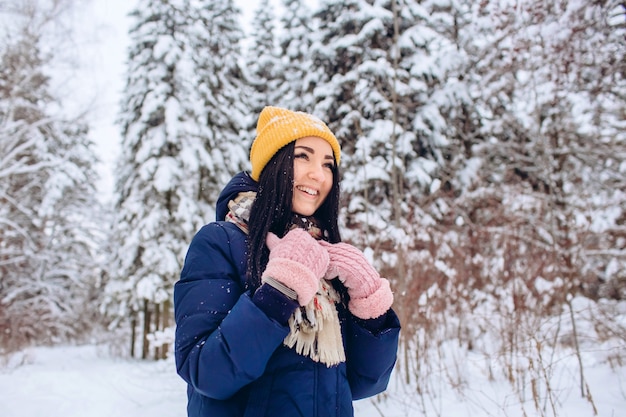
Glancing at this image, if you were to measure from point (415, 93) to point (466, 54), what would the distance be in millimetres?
2464

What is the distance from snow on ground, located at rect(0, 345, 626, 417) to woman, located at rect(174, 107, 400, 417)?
1593 millimetres

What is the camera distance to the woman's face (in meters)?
1.70

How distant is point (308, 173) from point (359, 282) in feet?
1.62

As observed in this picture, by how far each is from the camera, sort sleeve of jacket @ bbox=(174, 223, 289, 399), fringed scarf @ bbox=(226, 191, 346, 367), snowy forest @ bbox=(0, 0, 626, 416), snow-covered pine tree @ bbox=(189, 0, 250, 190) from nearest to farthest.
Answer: sleeve of jacket @ bbox=(174, 223, 289, 399)
fringed scarf @ bbox=(226, 191, 346, 367)
snowy forest @ bbox=(0, 0, 626, 416)
snow-covered pine tree @ bbox=(189, 0, 250, 190)

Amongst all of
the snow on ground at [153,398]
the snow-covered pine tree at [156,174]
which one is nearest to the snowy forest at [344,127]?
the snow-covered pine tree at [156,174]

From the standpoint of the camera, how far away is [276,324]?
49.2 inches

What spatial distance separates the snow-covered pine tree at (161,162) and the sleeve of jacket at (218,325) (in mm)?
11044

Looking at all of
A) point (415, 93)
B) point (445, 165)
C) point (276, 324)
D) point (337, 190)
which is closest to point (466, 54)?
point (415, 93)

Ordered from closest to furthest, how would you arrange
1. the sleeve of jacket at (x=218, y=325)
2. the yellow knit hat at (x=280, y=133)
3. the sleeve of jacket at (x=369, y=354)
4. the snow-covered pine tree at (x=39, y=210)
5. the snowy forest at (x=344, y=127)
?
the sleeve of jacket at (x=218, y=325) < the sleeve of jacket at (x=369, y=354) < the yellow knit hat at (x=280, y=133) < the snowy forest at (x=344, y=127) < the snow-covered pine tree at (x=39, y=210)

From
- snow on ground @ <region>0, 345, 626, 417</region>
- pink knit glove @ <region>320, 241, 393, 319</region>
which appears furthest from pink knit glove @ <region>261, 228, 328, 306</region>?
snow on ground @ <region>0, 345, 626, 417</region>

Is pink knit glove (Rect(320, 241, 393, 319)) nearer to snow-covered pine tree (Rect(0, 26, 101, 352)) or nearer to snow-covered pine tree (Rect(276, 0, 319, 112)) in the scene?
snow-covered pine tree (Rect(0, 26, 101, 352))

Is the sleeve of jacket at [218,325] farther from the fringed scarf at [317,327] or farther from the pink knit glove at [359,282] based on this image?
the pink knit glove at [359,282]

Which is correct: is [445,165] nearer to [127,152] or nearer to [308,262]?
[127,152]

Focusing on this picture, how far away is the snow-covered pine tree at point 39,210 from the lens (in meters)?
11.8
